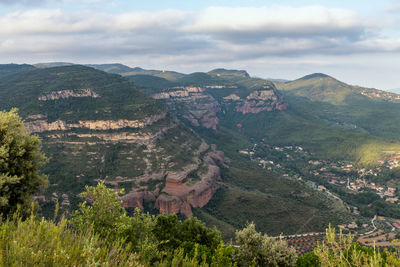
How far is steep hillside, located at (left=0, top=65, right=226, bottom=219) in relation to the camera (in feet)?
302

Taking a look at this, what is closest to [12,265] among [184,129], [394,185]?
[184,129]

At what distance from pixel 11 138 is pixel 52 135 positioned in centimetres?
10631

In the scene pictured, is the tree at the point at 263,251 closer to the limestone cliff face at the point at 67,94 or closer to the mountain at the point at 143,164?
the mountain at the point at 143,164

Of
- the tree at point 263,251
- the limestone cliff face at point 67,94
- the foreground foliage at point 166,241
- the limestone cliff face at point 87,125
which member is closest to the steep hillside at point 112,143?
the limestone cliff face at point 87,125

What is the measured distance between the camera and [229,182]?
11850 cm

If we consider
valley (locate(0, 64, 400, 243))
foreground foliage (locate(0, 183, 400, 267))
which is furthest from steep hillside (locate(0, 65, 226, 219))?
foreground foliage (locate(0, 183, 400, 267))

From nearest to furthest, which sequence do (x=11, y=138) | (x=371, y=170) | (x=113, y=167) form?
1. (x=11, y=138)
2. (x=113, y=167)
3. (x=371, y=170)

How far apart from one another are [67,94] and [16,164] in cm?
13642

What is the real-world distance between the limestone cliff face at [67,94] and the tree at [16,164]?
430 feet

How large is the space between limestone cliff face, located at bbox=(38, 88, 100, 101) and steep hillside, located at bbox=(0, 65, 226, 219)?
0.15 m

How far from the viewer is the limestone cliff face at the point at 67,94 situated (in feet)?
450

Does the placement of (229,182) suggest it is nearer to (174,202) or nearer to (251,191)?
(251,191)

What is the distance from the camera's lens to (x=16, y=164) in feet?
87.6

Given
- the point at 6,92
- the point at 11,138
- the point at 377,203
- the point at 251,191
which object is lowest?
the point at 377,203
